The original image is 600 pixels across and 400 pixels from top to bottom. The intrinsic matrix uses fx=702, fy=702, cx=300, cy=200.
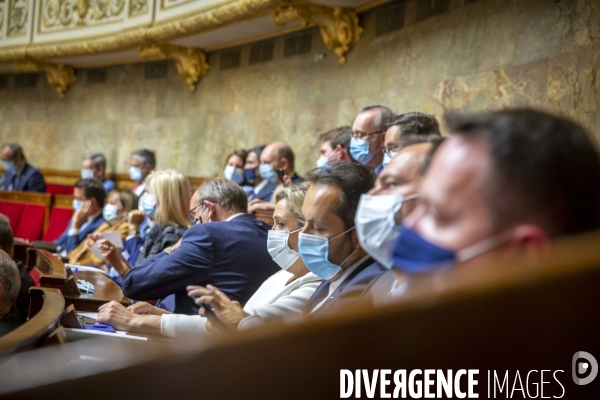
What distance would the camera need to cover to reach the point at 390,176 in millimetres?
2033

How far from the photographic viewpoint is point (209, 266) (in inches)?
148

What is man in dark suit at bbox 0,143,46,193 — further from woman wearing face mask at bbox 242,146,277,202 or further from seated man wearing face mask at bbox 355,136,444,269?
seated man wearing face mask at bbox 355,136,444,269

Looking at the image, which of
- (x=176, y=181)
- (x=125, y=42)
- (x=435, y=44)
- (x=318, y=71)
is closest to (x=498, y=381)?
(x=176, y=181)

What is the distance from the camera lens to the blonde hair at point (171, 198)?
5406 mm

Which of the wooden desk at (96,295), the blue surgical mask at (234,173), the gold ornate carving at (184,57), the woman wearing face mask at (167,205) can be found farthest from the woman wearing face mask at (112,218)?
the gold ornate carving at (184,57)

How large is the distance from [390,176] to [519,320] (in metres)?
1.28

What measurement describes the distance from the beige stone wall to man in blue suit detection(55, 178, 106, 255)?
2415 mm

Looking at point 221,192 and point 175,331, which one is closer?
point 175,331

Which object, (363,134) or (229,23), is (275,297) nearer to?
(363,134)

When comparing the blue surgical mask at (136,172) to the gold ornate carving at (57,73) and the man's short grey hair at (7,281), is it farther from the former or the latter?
the man's short grey hair at (7,281)

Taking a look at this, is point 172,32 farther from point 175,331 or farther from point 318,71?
point 175,331

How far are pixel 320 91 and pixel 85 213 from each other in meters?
3.13

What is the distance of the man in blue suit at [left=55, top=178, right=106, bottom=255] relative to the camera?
764 cm

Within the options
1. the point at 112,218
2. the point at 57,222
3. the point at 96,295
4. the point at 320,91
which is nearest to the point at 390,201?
the point at 96,295
